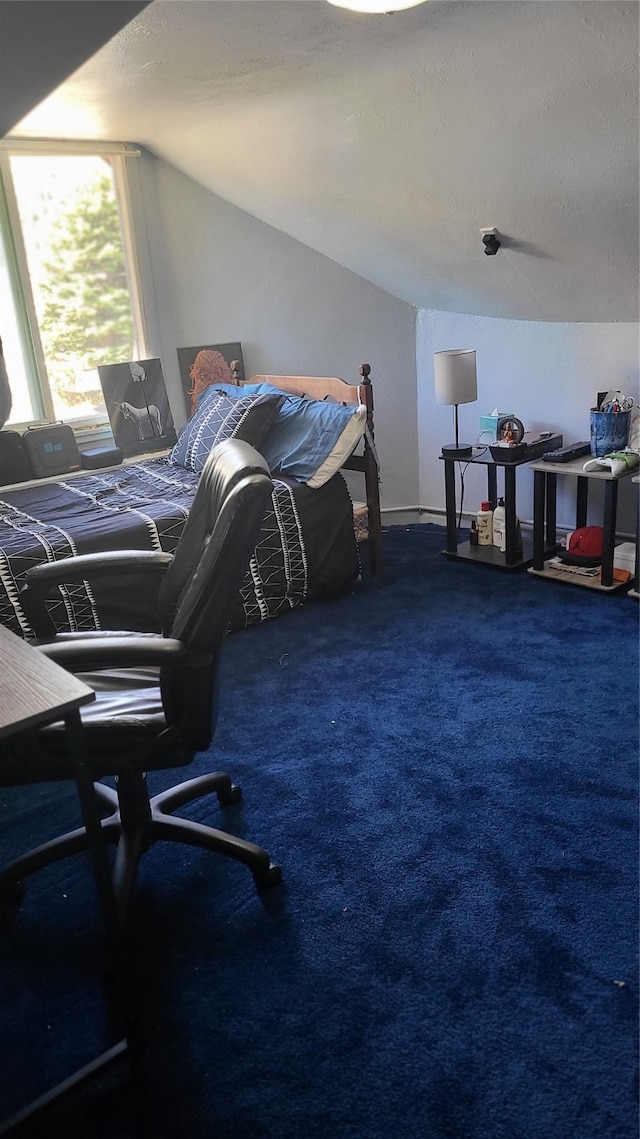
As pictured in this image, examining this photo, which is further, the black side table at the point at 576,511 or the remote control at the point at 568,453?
the remote control at the point at 568,453

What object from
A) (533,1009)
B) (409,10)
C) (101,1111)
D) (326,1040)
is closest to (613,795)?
(533,1009)

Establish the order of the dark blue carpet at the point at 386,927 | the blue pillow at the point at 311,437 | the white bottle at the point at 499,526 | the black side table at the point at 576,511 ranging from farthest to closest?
the white bottle at the point at 499,526, the blue pillow at the point at 311,437, the black side table at the point at 576,511, the dark blue carpet at the point at 386,927

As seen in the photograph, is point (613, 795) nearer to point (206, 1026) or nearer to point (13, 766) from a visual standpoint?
point (206, 1026)

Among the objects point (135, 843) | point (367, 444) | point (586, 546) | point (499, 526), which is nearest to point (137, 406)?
A: point (367, 444)

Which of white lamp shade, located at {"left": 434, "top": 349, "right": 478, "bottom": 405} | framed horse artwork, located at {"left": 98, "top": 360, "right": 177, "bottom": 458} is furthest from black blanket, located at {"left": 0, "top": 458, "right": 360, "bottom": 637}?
white lamp shade, located at {"left": 434, "top": 349, "right": 478, "bottom": 405}

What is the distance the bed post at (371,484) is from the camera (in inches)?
140

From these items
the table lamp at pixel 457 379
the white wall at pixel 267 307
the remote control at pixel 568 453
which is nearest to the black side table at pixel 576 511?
the remote control at pixel 568 453

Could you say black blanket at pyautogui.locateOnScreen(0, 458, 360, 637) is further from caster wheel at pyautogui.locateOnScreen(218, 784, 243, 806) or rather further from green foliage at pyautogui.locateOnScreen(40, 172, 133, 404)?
caster wheel at pyautogui.locateOnScreen(218, 784, 243, 806)

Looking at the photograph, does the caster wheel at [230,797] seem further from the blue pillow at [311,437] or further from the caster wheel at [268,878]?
the blue pillow at [311,437]

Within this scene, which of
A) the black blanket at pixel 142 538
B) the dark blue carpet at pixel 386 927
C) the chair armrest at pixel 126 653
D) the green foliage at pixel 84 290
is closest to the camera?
the dark blue carpet at pixel 386 927

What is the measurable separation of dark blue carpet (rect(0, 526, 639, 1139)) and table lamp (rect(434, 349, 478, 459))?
1285 millimetres

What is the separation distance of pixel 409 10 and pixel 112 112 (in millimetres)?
1643

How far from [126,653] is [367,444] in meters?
2.15

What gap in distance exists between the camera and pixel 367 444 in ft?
11.5
